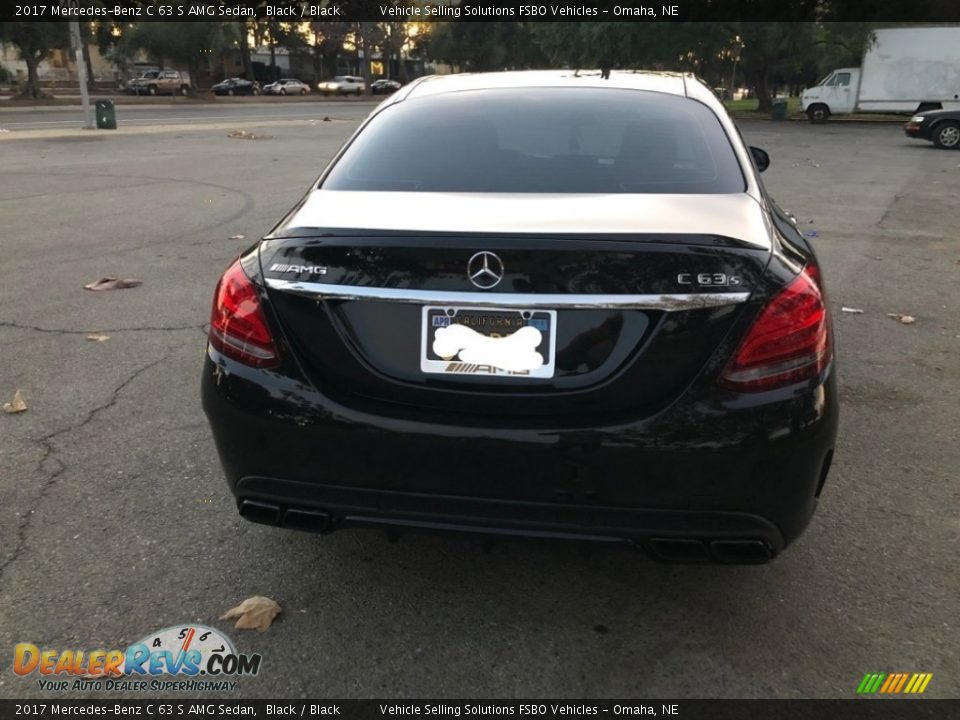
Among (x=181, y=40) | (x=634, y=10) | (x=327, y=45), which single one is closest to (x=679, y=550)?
(x=634, y=10)

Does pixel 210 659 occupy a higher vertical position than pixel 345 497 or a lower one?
lower

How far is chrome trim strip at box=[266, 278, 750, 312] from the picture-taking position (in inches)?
83.9

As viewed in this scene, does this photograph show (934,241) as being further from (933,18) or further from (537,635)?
(933,18)

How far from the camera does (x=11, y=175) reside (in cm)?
1318

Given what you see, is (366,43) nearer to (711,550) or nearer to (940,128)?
(940,128)

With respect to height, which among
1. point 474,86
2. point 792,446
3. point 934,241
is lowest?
point 934,241

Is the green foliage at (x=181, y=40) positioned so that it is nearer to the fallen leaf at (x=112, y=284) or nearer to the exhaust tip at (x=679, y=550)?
the fallen leaf at (x=112, y=284)

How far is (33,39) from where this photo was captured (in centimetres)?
4156

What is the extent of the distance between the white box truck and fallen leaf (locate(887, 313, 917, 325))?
100 feet

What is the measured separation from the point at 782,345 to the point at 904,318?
4.40 meters

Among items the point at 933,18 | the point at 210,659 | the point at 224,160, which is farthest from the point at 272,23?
the point at 210,659

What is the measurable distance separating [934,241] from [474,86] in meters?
7.26

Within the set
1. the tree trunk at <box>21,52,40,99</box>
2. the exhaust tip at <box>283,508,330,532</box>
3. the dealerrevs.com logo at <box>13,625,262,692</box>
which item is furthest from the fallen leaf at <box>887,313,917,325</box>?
the tree trunk at <box>21,52,40,99</box>

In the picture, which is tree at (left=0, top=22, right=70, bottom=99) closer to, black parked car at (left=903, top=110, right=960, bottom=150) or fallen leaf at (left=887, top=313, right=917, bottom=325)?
black parked car at (left=903, top=110, right=960, bottom=150)
